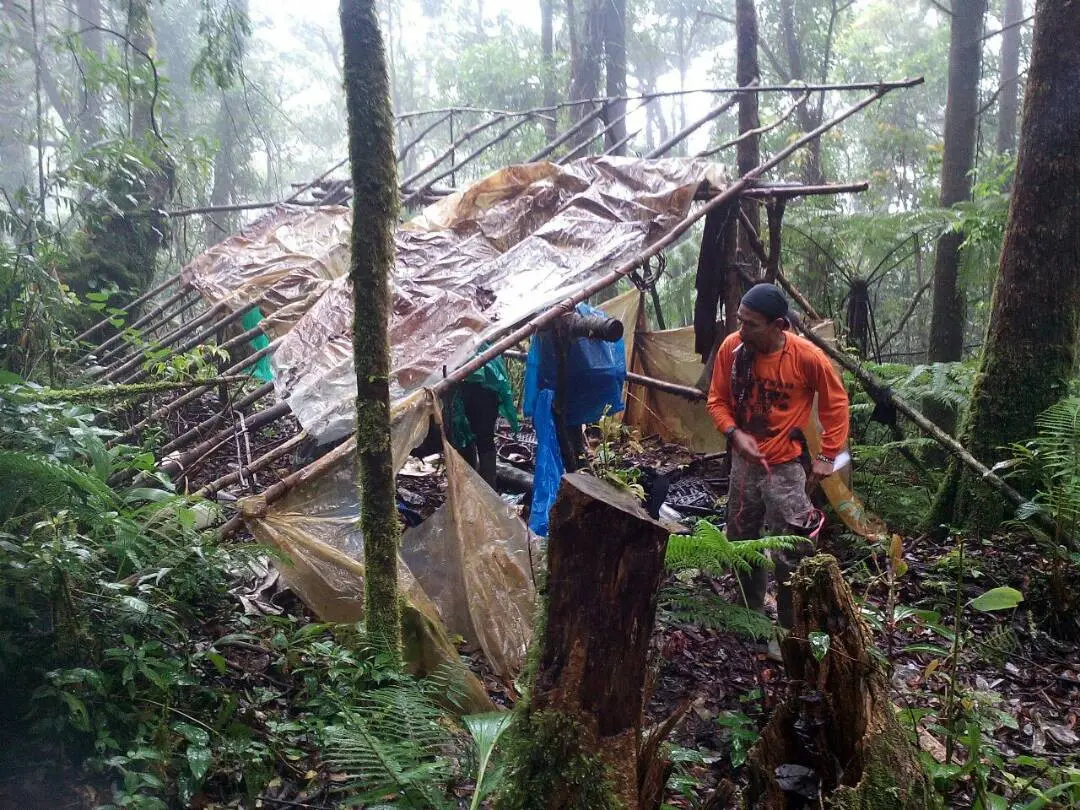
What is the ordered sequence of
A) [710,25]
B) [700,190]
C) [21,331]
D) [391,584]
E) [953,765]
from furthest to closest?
1. [710,25]
2. [700,190]
3. [21,331]
4. [391,584]
5. [953,765]

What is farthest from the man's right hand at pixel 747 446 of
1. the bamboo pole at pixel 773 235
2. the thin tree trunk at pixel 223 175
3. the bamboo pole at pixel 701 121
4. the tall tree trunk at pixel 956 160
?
the thin tree trunk at pixel 223 175

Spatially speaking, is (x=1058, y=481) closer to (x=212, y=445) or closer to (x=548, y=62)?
(x=212, y=445)

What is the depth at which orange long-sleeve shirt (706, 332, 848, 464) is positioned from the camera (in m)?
3.70

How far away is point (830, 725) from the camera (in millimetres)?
2207

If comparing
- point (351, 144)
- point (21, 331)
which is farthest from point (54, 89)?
point (351, 144)

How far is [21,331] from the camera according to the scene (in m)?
4.37

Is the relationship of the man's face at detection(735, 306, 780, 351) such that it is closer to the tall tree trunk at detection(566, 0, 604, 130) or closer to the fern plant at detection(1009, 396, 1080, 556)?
the fern plant at detection(1009, 396, 1080, 556)

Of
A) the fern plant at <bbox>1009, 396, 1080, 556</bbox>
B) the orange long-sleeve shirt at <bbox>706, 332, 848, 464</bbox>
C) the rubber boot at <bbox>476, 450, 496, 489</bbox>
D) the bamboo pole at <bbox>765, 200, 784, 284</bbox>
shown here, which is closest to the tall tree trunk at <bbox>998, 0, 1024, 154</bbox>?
the bamboo pole at <bbox>765, 200, 784, 284</bbox>

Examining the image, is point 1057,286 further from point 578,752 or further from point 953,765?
point 578,752

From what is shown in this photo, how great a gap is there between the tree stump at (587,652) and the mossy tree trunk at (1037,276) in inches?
144

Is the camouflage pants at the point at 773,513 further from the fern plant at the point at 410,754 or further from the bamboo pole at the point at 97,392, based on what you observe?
the bamboo pole at the point at 97,392

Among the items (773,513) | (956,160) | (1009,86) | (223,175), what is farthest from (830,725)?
(223,175)

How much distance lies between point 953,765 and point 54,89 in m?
22.7

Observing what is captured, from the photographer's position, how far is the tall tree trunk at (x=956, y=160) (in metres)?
7.51
